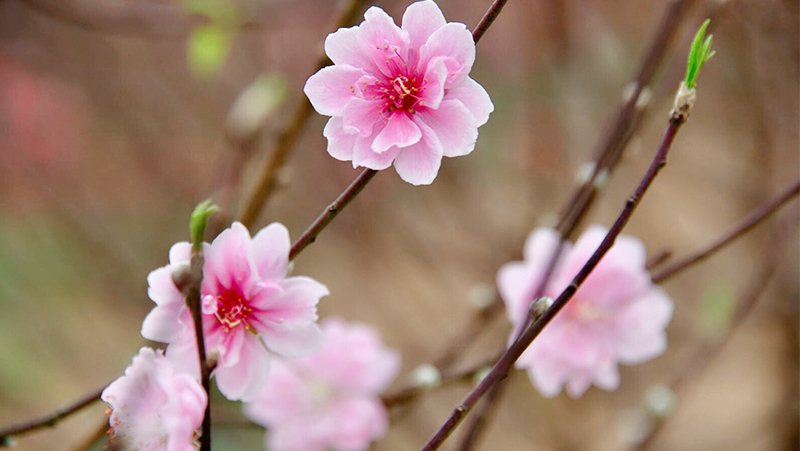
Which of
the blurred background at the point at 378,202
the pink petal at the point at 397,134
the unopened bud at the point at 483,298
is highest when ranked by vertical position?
the blurred background at the point at 378,202

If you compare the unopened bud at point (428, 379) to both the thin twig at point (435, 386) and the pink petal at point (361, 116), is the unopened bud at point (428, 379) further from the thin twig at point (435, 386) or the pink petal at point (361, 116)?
the pink petal at point (361, 116)

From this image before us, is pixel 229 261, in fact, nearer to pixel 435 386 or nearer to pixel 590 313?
pixel 435 386

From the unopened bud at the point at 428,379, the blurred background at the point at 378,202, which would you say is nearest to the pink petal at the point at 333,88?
the unopened bud at the point at 428,379

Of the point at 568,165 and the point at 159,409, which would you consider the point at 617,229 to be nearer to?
the point at 159,409

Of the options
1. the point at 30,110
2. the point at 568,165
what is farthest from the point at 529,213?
the point at 30,110

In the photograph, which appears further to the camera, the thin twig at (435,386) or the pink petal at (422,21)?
the thin twig at (435,386)

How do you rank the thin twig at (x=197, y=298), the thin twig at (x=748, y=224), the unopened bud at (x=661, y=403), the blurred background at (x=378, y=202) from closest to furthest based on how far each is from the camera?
1. the thin twig at (x=197, y=298)
2. the thin twig at (x=748, y=224)
3. the unopened bud at (x=661, y=403)
4. the blurred background at (x=378, y=202)

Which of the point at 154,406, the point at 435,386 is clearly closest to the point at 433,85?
the point at 154,406
